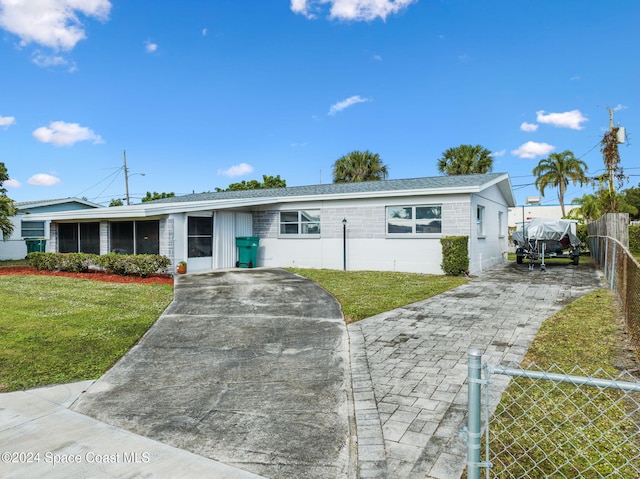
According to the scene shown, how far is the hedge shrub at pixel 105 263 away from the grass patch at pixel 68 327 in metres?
1.98

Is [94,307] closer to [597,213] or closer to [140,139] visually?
[140,139]

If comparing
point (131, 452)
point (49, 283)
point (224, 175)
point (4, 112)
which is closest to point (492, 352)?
point (131, 452)

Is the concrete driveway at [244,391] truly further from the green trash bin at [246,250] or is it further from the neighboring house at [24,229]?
the neighboring house at [24,229]

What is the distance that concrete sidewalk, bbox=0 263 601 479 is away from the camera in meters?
2.86

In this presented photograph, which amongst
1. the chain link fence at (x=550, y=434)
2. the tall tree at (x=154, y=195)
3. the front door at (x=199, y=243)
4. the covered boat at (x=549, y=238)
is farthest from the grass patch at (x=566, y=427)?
the tall tree at (x=154, y=195)

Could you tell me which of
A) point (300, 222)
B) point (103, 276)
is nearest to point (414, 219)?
point (300, 222)

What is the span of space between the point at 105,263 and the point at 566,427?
1522 centimetres

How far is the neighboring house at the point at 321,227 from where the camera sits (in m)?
14.1

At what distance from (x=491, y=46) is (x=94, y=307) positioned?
16.3m

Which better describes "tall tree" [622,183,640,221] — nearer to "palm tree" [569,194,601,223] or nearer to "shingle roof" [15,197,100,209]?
"palm tree" [569,194,601,223]

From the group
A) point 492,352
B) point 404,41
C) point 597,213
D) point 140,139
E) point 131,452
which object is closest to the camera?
point 131,452

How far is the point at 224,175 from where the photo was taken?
136 feet

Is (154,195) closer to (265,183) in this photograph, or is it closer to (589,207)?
(265,183)

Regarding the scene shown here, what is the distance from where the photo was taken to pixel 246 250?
16344mm
